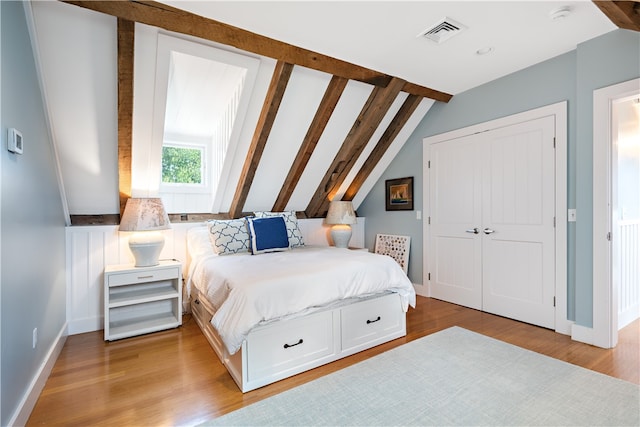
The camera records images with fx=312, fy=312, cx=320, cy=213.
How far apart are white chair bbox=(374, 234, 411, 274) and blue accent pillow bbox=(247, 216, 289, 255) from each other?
5.60 ft

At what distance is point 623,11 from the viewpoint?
187 cm

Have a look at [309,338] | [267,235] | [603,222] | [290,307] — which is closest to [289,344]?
[309,338]

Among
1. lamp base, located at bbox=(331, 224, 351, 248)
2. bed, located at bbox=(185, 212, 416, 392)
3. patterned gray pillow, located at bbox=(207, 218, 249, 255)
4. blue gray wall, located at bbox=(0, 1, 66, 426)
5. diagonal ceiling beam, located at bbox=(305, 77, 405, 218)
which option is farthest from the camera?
lamp base, located at bbox=(331, 224, 351, 248)

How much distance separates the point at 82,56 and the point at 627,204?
4612 millimetres

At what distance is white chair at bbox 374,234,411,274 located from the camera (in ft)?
13.7

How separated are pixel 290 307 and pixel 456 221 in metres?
2.41

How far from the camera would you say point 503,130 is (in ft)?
10.3

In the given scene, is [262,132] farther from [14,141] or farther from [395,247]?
[395,247]

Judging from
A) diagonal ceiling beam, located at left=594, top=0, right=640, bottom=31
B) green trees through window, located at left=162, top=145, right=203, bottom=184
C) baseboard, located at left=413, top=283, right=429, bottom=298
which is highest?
diagonal ceiling beam, located at left=594, top=0, right=640, bottom=31

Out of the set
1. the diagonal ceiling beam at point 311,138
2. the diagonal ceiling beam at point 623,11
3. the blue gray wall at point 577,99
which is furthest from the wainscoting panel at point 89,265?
the diagonal ceiling beam at point 623,11

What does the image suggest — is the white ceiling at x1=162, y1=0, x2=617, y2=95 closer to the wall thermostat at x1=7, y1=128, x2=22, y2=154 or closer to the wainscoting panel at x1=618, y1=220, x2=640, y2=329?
the wall thermostat at x1=7, y1=128, x2=22, y2=154

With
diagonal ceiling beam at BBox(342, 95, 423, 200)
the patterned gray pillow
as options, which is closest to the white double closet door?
diagonal ceiling beam at BBox(342, 95, 423, 200)

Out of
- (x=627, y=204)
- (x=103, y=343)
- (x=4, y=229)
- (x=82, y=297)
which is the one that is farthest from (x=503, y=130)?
(x=82, y=297)

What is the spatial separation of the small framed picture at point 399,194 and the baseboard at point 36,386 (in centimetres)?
379
